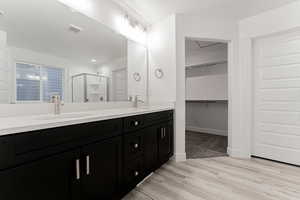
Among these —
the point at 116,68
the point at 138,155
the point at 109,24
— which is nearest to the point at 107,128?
the point at 138,155

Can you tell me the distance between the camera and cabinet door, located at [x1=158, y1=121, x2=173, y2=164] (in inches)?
84.7

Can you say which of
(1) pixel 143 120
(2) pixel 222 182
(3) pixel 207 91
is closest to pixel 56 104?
(1) pixel 143 120

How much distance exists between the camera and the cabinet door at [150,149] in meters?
1.85

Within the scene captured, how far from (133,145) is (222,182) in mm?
1173

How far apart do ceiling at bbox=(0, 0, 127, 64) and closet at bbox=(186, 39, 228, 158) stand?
8.72 feet

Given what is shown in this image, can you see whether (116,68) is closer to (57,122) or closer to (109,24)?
(109,24)

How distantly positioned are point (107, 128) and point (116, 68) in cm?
130

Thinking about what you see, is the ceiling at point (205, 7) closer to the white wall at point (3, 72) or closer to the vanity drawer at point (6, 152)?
the white wall at point (3, 72)

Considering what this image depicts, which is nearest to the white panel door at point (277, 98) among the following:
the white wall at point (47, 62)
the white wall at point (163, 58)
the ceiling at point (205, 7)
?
the ceiling at point (205, 7)

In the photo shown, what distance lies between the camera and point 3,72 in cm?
128

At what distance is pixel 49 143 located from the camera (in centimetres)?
91

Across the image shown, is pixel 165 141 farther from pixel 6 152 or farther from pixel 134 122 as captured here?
pixel 6 152

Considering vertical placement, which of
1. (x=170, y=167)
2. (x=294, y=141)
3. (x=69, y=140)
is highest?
(x=69, y=140)

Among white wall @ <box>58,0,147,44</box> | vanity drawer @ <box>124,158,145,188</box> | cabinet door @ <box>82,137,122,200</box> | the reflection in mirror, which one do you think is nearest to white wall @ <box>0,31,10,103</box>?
the reflection in mirror
